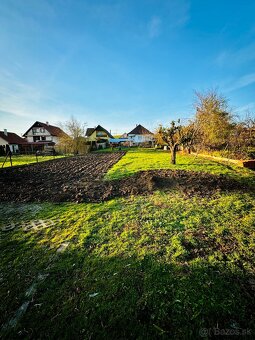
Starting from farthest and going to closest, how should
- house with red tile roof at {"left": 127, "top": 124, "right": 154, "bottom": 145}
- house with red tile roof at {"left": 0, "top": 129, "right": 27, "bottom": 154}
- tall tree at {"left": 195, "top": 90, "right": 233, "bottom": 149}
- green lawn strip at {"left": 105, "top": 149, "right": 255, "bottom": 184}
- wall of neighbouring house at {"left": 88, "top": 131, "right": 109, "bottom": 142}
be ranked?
wall of neighbouring house at {"left": 88, "top": 131, "right": 109, "bottom": 142}
house with red tile roof at {"left": 127, "top": 124, "right": 154, "bottom": 145}
house with red tile roof at {"left": 0, "top": 129, "right": 27, "bottom": 154}
tall tree at {"left": 195, "top": 90, "right": 233, "bottom": 149}
green lawn strip at {"left": 105, "top": 149, "right": 255, "bottom": 184}

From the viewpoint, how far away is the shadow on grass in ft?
6.10

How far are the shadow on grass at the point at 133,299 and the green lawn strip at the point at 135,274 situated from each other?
0.01m

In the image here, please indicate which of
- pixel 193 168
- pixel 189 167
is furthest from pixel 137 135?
pixel 193 168

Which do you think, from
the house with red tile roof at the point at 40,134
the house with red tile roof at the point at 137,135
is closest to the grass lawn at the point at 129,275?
the house with red tile roof at the point at 40,134

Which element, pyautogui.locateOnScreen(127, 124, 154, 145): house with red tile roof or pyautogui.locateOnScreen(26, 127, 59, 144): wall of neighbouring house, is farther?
pyautogui.locateOnScreen(127, 124, 154, 145): house with red tile roof

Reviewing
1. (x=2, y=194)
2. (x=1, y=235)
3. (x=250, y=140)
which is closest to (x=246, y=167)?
(x=250, y=140)

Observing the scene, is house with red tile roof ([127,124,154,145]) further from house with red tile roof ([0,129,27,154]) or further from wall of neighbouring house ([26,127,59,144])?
house with red tile roof ([0,129,27,154])

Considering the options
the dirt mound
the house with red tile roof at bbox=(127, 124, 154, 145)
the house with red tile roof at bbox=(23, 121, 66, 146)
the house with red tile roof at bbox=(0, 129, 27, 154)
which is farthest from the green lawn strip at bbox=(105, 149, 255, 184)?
the house with red tile roof at bbox=(23, 121, 66, 146)

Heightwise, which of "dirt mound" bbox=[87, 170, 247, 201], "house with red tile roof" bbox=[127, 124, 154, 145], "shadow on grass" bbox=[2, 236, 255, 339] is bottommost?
"shadow on grass" bbox=[2, 236, 255, 339]

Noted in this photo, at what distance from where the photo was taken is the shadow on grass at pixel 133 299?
73.2 inches

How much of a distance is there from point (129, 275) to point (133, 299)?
38cm

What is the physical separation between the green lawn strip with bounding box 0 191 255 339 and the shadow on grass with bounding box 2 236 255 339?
0.4 inches

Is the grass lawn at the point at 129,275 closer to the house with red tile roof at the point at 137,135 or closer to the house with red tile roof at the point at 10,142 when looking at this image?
the house with red tile roof at the point at 10,142

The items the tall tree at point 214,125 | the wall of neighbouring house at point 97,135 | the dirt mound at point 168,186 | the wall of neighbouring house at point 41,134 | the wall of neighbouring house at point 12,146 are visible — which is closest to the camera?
the dirt mound at point 168,186
